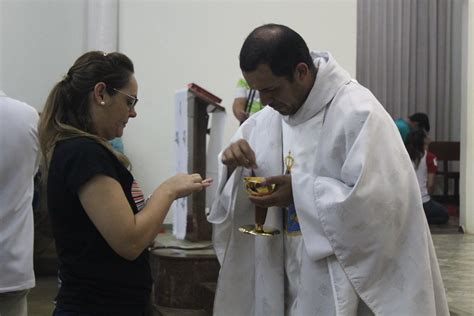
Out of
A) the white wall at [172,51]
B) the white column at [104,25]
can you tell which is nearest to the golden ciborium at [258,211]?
the white wall at [172,51]

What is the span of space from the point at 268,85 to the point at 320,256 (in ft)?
1.91

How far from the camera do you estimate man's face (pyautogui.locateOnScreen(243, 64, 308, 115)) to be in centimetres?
233

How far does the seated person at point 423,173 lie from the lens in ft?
24.7

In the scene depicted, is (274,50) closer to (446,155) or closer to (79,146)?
(79,146)

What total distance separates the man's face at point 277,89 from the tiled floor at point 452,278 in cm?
160

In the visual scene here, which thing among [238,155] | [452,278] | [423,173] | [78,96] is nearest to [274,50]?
[238,155]

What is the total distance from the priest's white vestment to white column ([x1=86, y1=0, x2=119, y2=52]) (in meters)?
4.68

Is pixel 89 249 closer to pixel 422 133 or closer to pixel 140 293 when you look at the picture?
pixel 140 293

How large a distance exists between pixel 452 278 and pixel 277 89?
236 cm

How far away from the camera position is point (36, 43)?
281 inches

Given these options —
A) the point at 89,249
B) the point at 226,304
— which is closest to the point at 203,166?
the point at 226,304

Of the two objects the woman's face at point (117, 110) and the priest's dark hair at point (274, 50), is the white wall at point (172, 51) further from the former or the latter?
the woman's face at point (117, 110)

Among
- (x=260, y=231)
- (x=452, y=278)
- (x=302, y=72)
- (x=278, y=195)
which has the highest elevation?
(x=302, y=72)

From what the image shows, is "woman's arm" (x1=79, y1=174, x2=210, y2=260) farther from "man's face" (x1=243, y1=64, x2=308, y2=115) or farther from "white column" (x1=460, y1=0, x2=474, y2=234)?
"white column" (x1=460, y1=0, x2=474, y2=234)
